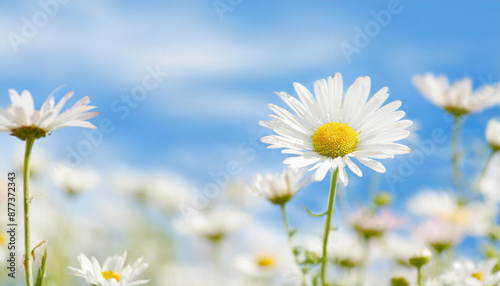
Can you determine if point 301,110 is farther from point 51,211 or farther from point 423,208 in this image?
point 51,211

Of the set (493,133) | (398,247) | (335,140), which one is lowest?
(398,247)

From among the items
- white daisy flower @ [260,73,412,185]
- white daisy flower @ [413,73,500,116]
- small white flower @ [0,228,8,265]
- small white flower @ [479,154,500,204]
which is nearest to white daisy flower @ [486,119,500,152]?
white daisy flower @ [413,73,500,116]

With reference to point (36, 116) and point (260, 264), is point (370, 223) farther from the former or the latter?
point (36, 116)

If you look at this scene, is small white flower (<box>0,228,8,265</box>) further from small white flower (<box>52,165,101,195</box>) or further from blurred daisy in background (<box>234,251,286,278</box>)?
blurred daisy in background (<box>234,251,286,278</box>)

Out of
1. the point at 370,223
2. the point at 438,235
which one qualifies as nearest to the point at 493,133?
the point at 438,235

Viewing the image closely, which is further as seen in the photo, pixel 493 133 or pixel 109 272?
pixel 493 133

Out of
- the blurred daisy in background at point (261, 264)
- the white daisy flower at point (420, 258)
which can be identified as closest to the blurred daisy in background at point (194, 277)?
the blurred daisy in background at point (261, 264)

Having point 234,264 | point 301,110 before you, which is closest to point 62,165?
point 234,264
